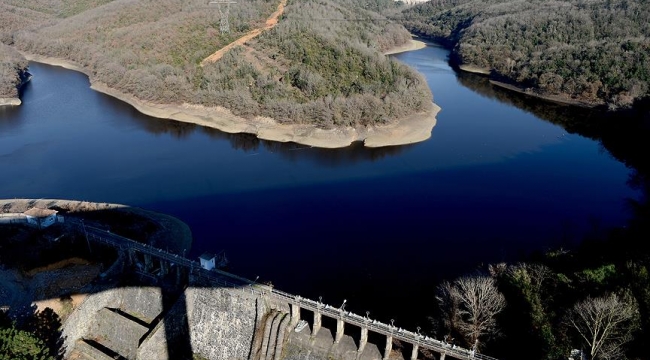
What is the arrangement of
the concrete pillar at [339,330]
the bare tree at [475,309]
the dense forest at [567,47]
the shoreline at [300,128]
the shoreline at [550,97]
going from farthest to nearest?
the shoreline at [550,97]
the dense forest at [567,47]
the shoreline at [300,128]
the concrete pillar at [339,330]
the bare tree at [475,309]

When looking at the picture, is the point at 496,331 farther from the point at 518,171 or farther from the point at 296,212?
the point at 518,171

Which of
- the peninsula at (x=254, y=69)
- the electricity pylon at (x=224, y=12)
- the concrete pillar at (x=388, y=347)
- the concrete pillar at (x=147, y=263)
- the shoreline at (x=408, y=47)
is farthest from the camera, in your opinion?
the shoreline at (x=408, y=47)

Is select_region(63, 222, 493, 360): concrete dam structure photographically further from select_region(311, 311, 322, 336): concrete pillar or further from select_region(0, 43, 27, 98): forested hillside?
select_region(0, 43, 27, 98): forested hillside

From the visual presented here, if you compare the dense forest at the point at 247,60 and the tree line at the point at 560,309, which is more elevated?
the dense forest at the point at 247,60

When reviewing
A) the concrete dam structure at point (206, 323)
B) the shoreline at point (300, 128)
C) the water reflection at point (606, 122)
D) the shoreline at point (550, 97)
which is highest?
the shoreline at point (550, 97)

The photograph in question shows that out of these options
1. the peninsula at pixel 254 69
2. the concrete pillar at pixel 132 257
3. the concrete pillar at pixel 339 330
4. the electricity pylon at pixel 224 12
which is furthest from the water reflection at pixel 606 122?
the concrete pillar at pixel 132 257

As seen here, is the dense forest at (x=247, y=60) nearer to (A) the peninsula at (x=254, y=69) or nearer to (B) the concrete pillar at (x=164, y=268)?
(A) the peninsula at (x=254, y=69)

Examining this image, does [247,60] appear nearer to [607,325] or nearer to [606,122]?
[606,122]
